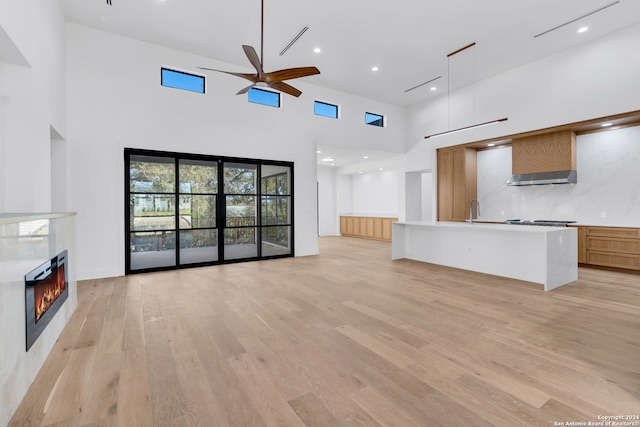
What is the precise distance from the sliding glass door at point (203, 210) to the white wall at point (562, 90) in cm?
497

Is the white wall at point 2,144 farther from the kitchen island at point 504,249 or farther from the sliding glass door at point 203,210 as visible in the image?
the kitchen island at point 504,249

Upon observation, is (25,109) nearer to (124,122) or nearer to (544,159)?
(124,122)

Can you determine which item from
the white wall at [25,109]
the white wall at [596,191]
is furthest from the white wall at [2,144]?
the white wall at [596,191]

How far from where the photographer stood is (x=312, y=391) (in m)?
1.96

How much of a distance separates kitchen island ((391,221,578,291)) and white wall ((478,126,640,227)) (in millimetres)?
1974

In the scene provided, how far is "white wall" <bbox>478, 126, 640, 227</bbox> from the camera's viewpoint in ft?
18.5

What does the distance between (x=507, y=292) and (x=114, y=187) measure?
6455 mm

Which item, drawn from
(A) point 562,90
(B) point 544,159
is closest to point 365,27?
(A) point 562,90

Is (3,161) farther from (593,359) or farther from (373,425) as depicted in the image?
(593,359)

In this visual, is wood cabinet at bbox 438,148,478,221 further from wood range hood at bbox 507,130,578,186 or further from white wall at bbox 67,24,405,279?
white wall at bbox 67,24,405,279

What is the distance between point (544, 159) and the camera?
6.40m

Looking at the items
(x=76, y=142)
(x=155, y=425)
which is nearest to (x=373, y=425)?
(x=155, y=425)

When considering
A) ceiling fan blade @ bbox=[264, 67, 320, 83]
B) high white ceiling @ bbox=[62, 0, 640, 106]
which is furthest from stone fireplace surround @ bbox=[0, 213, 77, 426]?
high white ceiling @ bbox=[62, 0, 640, 106]

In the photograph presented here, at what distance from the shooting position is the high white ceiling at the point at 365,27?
4.52 metres
